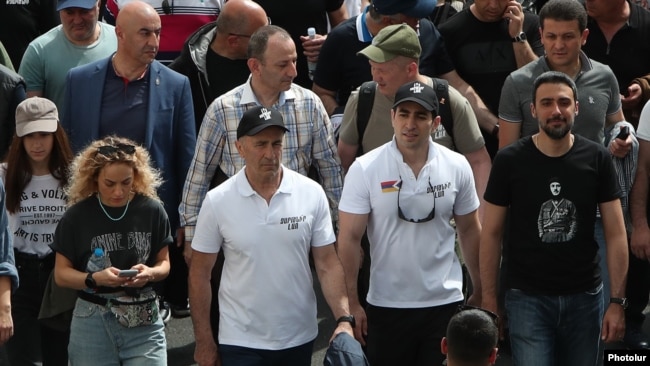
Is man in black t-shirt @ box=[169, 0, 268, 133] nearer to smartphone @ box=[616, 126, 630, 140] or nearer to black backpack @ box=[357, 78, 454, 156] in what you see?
black backpack @ box=[357, 78, 454, 156]

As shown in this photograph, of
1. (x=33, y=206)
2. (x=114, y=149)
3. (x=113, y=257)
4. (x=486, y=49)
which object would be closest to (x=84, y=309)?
(x=113, y=257)

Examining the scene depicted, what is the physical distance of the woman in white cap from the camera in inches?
310

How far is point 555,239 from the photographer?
7148 mm

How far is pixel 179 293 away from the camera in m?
9.05

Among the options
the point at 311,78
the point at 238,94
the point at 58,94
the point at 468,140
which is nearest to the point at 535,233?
the point at 468,140

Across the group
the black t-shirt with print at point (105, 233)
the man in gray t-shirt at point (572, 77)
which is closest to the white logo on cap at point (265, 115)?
the black t-shirt with print at point (105, 233)

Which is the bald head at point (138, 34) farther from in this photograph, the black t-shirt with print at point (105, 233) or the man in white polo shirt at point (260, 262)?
the man in white polo shirt at point (260, 262)

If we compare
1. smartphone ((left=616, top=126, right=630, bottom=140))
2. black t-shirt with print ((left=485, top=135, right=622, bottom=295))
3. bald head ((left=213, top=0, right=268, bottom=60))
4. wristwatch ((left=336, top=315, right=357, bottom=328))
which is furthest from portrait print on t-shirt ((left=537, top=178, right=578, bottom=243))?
bald head ((left=213, top=0, right=268, bottom=60))

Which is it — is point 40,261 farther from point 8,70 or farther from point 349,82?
point 349,82

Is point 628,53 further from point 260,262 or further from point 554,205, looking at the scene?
point 260,262

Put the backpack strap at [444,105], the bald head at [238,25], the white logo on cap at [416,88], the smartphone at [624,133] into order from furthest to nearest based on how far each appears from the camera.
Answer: the bald head at [238,25] → the smartphone at [624,133] → the backpack strap at [444,105] → the white logo on cap at [416,88]

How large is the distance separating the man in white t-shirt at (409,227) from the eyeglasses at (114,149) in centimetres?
123

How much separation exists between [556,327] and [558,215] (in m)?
0.63

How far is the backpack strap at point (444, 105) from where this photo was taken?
771 centimetres
